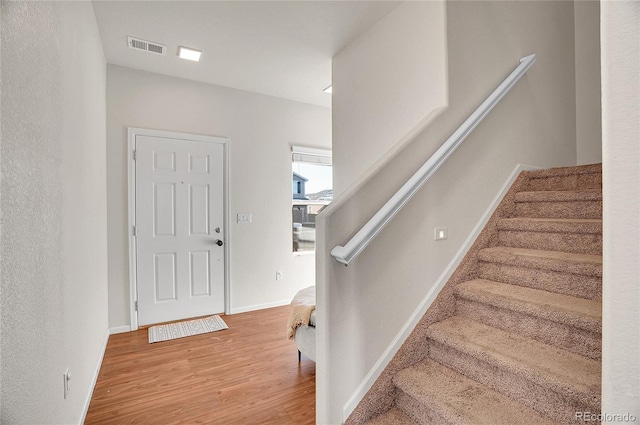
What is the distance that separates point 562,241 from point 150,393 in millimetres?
2927

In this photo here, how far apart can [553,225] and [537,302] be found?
643 millimetres

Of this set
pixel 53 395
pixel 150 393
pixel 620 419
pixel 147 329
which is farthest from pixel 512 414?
pixel 147 329

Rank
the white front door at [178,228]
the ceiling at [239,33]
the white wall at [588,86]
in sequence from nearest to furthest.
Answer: the ceiling at [239,33]
the white wall at [588,86]
the white front door at [178,228]

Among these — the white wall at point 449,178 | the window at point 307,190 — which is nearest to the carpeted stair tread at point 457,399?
the white wall at point 449,178

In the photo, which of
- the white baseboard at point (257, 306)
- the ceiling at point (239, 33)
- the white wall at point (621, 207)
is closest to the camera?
the white wall at point (621, 207)

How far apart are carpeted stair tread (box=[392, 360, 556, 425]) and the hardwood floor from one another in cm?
75

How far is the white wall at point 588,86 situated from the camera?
3133 mm

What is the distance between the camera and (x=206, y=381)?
2.33 meters

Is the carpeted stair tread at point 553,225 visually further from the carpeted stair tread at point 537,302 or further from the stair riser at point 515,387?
the stair riser at point 515,387

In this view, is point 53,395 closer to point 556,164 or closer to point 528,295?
point 528,295

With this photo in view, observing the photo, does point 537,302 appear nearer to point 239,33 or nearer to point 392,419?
point 392,419

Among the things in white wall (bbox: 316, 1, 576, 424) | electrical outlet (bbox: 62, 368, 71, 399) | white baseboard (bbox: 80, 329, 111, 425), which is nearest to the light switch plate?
white wall (bbox: 316, 1, 576, 424)

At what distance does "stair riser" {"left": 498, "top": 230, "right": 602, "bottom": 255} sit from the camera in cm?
180

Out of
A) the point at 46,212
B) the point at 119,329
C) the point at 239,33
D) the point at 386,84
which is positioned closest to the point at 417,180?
the point at 386,84
